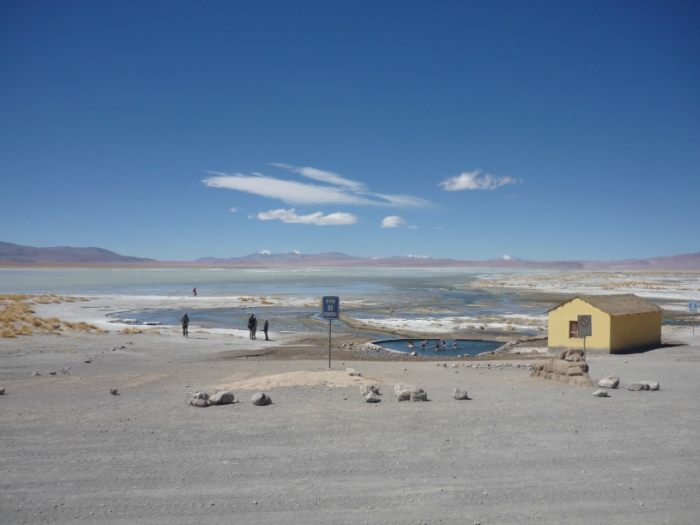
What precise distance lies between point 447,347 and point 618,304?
897 cm

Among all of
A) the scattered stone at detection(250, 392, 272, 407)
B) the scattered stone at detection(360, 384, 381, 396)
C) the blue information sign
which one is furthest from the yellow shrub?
the scattered stone at detection(360, 384, 381, 396)

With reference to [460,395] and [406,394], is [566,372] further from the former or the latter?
[406,394]

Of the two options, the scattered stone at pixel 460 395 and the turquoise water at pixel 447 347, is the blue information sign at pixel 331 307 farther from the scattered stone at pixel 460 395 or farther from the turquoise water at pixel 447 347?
the turquoise water at pixel 447 347

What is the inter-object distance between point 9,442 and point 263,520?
17.1ft

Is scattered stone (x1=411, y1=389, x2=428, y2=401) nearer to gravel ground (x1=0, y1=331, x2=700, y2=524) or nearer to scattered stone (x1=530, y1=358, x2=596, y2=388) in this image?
gravel ground (x1=0, y1=331, x2=700, y2=524)

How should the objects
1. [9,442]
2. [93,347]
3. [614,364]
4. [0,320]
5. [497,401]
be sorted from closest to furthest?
[9,442]
[497,401]
[614,364]
[93,347]
[0,320]

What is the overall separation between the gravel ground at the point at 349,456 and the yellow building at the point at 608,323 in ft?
27.5

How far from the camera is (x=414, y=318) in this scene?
4184 centimetres

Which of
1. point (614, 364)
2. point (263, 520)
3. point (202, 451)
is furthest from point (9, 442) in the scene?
point (614, 364)

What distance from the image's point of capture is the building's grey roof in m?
21.4

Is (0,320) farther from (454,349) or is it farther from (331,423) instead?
(331,423)

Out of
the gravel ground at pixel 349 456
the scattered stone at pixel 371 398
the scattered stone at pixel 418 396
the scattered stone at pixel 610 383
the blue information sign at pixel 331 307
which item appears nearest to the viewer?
the gravel ground at pixel 349 456

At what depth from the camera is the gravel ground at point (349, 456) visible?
5941 mm

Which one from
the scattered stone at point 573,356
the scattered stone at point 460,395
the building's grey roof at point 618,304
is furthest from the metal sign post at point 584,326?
the scattered stone at point 460,395
